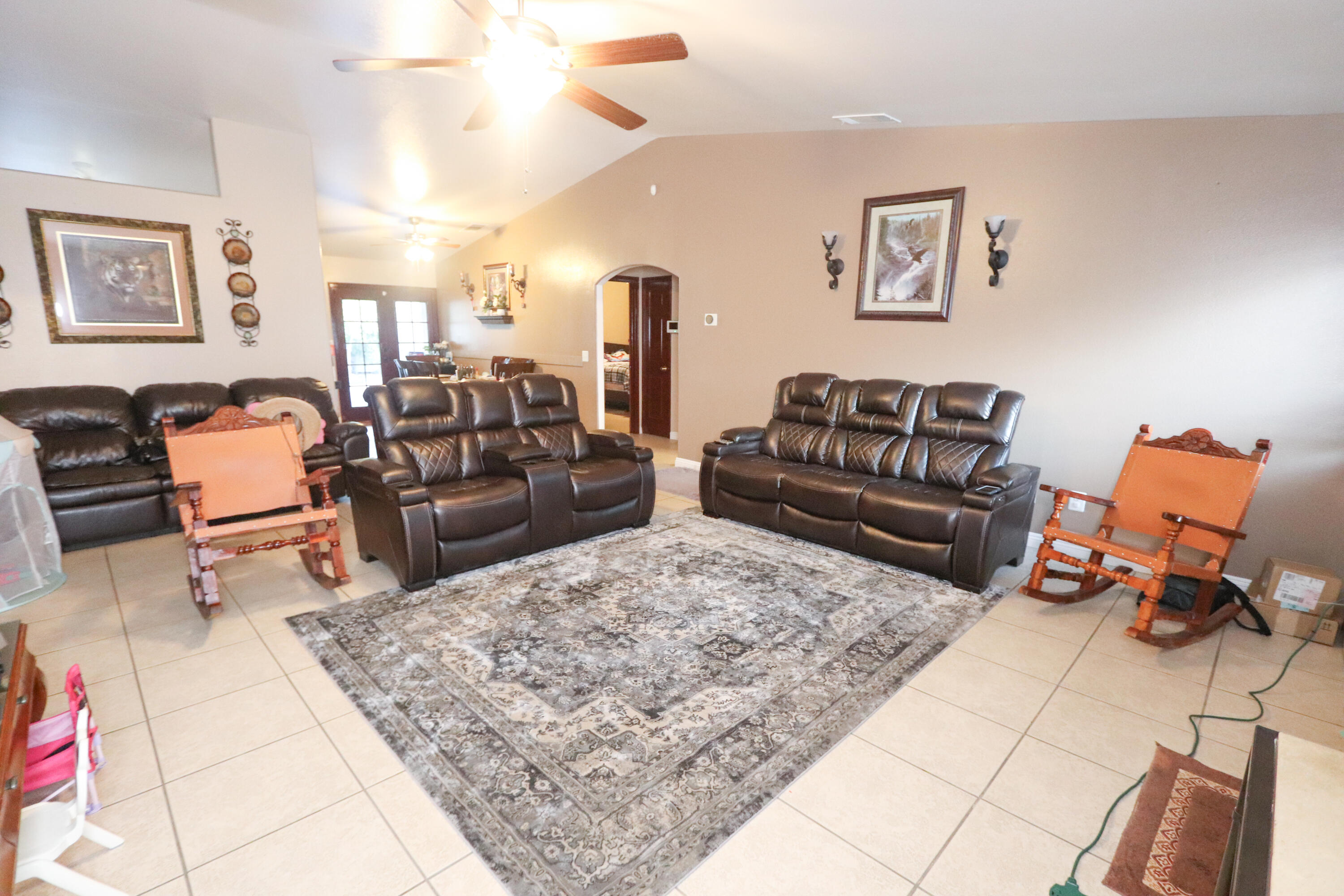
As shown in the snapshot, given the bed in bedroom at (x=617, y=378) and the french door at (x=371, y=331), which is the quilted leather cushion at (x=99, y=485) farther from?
the bed in bedroom at (x=617, y=378)

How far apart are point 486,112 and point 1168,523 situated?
12.8 ft

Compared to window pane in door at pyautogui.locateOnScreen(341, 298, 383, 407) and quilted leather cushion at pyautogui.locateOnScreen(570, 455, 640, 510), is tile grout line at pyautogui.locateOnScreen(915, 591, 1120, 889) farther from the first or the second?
window pane in door at pyautogui.locateOnScreen(341, 298, 383, 407)

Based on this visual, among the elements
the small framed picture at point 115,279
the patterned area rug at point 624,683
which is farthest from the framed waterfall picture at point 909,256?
the small framed picture at point 115,279

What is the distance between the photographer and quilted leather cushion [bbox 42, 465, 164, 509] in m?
3.66

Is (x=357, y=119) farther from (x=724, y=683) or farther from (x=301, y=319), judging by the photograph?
(x=724, y=683)

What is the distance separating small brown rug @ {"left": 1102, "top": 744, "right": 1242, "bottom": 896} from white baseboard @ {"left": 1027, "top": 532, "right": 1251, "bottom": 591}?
1.64m

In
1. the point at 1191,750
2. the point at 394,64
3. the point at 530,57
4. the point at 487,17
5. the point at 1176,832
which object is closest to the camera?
the point at 1176,832

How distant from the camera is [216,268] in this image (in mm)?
4785

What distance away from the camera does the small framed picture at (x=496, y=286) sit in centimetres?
794

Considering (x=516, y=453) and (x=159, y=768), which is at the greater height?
(x=516, y=453)

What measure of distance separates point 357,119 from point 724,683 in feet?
16.2

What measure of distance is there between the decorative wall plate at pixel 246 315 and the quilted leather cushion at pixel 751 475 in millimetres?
3982

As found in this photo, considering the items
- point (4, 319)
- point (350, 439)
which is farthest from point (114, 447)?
point (350, 439)

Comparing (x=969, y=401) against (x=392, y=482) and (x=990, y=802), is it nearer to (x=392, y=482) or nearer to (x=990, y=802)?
(x=990, y=802)
